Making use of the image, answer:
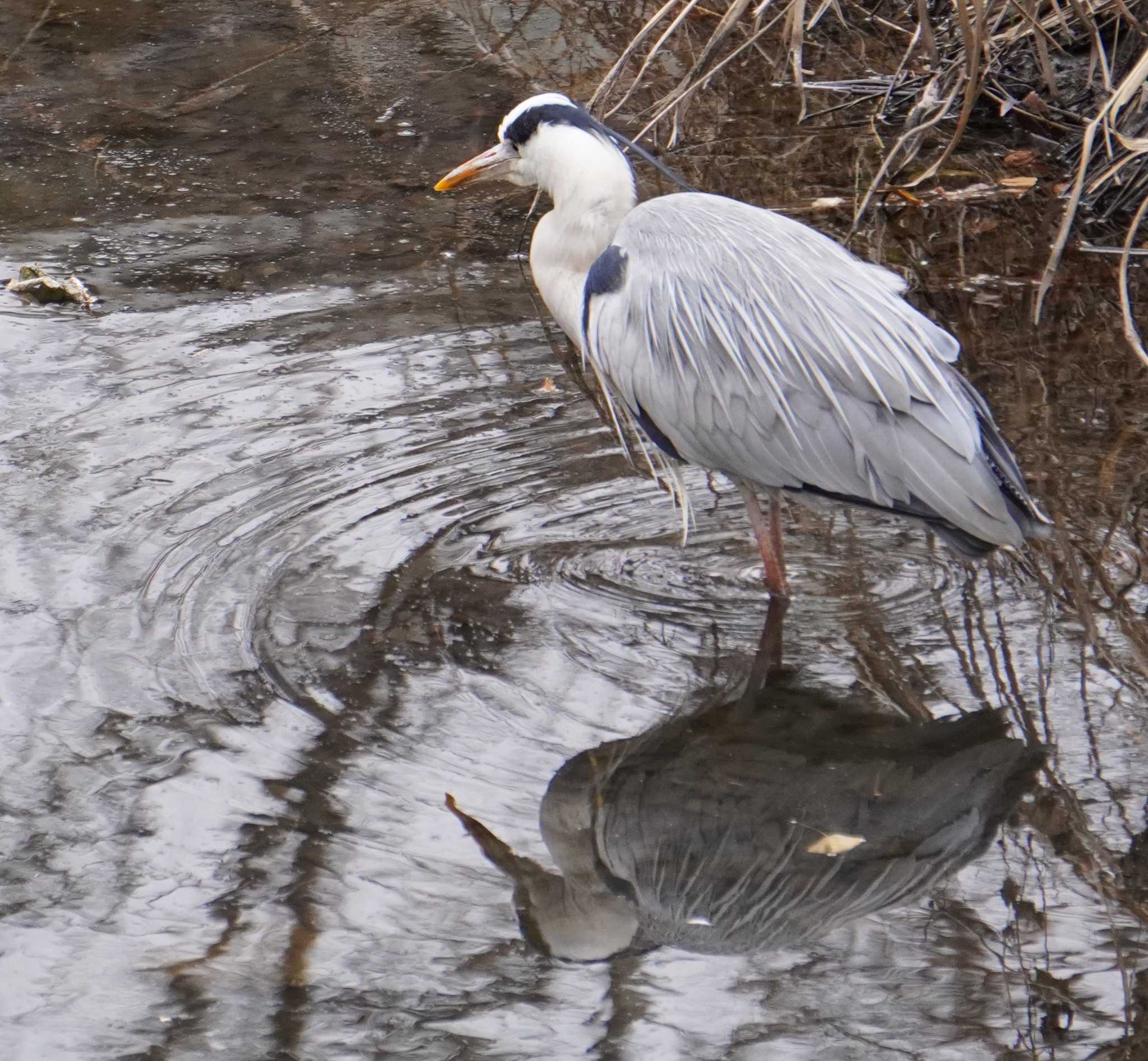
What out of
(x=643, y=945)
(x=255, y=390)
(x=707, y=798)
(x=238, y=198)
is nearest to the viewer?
(x=643, y=945)

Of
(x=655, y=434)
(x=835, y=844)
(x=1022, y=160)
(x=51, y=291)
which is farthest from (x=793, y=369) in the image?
(x=1022, y=160)

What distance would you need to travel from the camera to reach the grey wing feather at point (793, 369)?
3811 mm

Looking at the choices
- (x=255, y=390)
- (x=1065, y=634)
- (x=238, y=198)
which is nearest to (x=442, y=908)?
(x=1065, y=634)

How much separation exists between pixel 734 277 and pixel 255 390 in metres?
2.01

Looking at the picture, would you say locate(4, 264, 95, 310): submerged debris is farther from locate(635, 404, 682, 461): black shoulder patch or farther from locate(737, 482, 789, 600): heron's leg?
locate(737, 482, 789, 600): heron's leg

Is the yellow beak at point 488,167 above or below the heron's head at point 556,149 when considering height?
below

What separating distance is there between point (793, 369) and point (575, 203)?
2.83ft

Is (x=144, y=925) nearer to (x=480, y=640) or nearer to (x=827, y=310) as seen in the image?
(x=480, y=640)

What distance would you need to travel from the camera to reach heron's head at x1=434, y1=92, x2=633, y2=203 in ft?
14.2

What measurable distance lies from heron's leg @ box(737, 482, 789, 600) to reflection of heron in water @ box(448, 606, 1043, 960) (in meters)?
0.43

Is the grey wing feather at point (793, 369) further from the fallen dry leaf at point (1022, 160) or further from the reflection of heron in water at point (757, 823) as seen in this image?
the fallen dry leaf at point (1022, 160)

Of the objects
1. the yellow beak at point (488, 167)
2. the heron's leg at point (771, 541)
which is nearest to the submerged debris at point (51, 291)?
the yellow beak at point (488, 167)

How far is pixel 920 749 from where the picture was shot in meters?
3.55

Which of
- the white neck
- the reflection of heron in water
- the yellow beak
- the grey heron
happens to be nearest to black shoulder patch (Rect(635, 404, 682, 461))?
the grey heron
